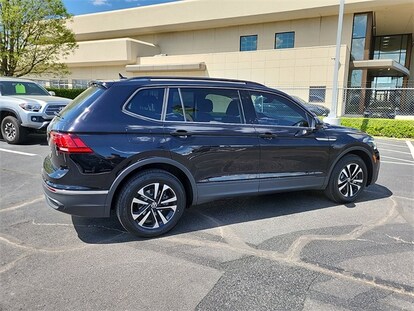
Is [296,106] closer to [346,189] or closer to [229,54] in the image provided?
[346,189]

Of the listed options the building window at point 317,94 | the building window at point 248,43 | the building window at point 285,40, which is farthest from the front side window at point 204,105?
the building window at point 248,43

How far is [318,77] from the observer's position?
66.1 feet

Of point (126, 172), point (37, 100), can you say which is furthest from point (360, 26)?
point (126, 172)

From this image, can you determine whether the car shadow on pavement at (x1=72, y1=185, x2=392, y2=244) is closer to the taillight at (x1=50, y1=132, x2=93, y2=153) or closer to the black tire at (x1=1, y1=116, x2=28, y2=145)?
the taillight at (x1=50, y1=132, x2=93, y2=153)

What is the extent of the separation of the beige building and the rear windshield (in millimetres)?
A: 17014

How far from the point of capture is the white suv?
8.39 metres

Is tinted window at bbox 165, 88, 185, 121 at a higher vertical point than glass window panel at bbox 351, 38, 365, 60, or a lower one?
lower

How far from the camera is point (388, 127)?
13086mm

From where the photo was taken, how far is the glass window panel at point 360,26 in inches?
808

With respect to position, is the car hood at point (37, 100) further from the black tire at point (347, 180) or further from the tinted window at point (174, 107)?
the black tire at point (347, 180)

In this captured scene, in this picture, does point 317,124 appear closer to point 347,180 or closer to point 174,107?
point 347,180

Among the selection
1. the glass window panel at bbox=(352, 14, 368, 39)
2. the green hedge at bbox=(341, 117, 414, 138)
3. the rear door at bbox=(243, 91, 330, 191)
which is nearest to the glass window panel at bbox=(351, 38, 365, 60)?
the glass window panel at bbox=(352, 14, 368, 39)

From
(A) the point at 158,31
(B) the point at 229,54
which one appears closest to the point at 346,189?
(B) the point at 229,54

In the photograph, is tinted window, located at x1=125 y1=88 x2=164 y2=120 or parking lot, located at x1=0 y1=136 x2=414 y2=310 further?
tinted window, located at x1=125 y1=88 x2=164 y2=120
